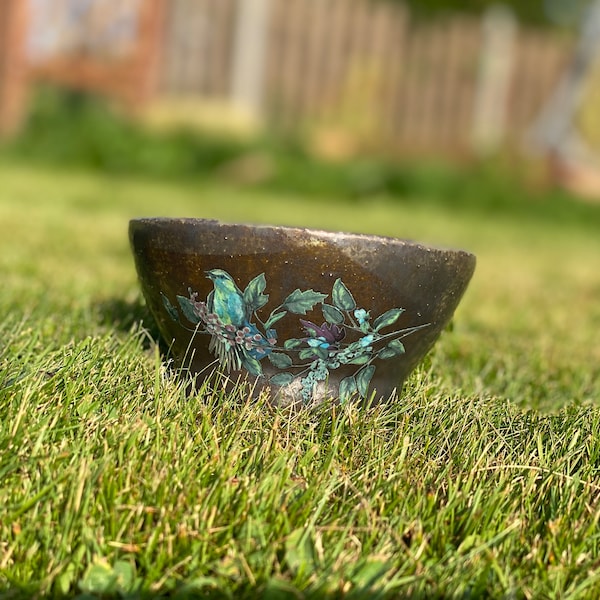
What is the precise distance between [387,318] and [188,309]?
1.19 feet

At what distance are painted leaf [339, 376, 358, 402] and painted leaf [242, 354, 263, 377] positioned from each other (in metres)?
0.15

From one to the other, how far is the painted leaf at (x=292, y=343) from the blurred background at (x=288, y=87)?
22.2 feet

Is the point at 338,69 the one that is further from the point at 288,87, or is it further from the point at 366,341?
the point at 366,341

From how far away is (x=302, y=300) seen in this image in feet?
5.33

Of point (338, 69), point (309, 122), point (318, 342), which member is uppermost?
point (338, 69)

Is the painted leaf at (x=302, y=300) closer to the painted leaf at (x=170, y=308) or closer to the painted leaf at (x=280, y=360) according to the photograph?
the painted leaf at (x=280, y=360)

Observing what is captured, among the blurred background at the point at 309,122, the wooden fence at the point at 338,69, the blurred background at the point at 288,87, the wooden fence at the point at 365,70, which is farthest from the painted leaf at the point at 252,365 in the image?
the wooden fence at the point at 365,70

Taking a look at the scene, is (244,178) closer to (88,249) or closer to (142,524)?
(88,249)

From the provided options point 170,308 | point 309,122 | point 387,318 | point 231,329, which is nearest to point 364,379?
point 387,318

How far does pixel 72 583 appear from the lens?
3.90 feet

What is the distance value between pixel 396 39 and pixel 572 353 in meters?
7.73

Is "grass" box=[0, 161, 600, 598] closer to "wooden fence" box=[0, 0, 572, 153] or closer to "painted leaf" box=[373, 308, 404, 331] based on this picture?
"painted leaf" box=[373, 308, 404, 331]

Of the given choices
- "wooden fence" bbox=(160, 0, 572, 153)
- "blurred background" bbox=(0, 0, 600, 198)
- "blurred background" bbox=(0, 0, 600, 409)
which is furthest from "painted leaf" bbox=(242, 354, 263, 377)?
"wooden fence" bbox=(160, 0, 572, 153)

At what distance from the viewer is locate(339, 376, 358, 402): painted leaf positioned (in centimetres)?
172
